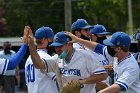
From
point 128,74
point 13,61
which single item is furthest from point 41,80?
point 128,74

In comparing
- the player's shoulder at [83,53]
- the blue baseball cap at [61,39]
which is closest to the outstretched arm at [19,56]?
the blue baseball cap at [61,39]

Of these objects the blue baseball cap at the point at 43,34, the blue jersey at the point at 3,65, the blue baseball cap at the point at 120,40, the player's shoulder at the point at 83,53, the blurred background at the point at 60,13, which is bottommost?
the blurred background at the point at 60,13

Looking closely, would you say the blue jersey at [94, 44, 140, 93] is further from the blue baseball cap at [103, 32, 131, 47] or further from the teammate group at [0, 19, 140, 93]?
the blue baseball cap at [103, 32, 131, 47]

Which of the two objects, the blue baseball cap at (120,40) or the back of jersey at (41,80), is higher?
the blue baseball cap at (120,40)

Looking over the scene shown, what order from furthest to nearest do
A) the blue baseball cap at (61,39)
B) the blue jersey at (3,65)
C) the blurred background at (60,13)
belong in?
the blurred background at (60,13) < the blue jersey at (3,65) < the blue baseball cap at (61,39)

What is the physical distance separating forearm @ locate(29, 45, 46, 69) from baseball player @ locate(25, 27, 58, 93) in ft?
0.62

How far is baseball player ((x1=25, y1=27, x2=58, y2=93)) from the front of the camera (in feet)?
27.6

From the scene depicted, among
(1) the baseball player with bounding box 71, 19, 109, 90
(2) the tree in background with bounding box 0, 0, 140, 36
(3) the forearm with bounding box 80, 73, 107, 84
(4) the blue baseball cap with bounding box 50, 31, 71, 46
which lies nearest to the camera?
(3) the forearm with bounding box 80, 73, 107, 84

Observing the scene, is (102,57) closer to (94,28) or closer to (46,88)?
(94,28)

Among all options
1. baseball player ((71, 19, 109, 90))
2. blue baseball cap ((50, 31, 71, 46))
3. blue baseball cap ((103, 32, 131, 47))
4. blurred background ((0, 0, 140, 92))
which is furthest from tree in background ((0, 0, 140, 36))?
blue baseball cap ((103, 32, 131, 47))

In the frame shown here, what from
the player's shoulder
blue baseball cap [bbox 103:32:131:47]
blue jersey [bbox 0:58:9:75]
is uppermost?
blue baseball cap [bbox 103:32:131:47]

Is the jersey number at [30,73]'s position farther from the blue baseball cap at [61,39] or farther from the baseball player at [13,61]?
the blue baseball cap at [61,39]

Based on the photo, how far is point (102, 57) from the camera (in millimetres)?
10023

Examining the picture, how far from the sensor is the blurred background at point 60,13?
34.7 m
